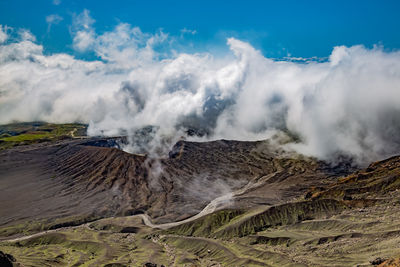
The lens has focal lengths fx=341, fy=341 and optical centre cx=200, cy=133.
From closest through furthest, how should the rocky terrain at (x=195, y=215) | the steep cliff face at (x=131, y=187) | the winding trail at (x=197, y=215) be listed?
1. the rocky terrain at (x=195, y=215)
2. the winding trail at (x=197, y=215)
3. the steep cliff face at (x=131, y=187)

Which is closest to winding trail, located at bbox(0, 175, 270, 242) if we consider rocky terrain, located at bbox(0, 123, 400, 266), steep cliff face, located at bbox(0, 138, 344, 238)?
rocky terrain, located at bbox(0, 123, 400, 266)

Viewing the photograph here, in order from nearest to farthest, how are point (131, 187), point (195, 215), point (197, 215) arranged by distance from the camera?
point (197, 215) < point (195, 215) < point (131, 187)

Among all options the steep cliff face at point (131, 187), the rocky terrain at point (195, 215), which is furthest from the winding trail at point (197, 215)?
the steep cliff face at point (131, 187)

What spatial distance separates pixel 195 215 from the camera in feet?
440

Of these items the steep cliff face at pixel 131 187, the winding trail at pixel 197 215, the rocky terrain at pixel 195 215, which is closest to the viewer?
the rocky terrain at pixel 195 215

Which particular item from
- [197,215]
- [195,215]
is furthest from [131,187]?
[197,215]

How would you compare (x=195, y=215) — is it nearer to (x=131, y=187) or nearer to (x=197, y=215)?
(x=197, y=215)

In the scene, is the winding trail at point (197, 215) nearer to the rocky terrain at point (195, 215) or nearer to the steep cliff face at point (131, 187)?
the rocky terrain at point (195, 215)

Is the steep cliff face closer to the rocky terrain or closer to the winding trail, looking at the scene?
the rocky terrain

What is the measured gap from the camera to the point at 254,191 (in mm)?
158875

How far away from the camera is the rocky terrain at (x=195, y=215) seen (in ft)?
309

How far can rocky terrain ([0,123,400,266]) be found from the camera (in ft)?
309

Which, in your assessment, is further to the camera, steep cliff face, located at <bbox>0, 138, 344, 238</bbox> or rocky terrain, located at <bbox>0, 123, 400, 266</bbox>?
steep cliff face, located at <bbox>0, 138, 344, 238</bbox>

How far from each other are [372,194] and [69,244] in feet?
365
